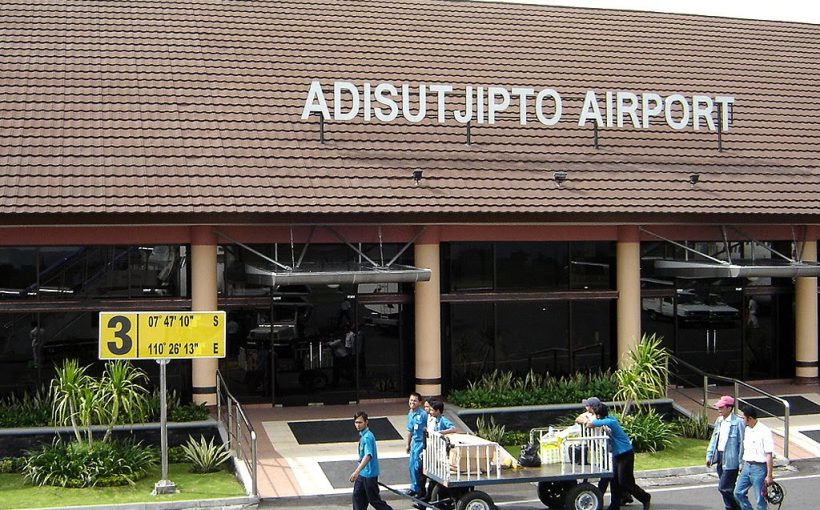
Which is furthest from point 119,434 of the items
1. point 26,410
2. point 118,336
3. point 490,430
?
point 490,430

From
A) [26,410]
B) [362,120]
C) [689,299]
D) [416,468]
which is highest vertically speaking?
[362,120]

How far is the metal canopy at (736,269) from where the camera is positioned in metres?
23.7

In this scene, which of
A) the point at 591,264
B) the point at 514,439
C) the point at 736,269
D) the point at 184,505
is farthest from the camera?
the point at 591,264

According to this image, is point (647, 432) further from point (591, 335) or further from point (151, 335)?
point (151, 335)

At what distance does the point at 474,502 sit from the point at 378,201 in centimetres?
872

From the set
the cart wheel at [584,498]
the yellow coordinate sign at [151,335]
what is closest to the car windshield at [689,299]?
the cart wheel at [584,498]

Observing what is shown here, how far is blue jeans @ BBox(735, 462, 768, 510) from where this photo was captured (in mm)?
14703

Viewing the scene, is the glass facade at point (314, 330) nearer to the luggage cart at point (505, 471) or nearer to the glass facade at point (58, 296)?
the glass facade at point (58, 296)

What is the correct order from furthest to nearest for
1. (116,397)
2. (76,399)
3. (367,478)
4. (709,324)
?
(709,324), (76,399), (116,397), (367,478)

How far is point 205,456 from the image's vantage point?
19.0m

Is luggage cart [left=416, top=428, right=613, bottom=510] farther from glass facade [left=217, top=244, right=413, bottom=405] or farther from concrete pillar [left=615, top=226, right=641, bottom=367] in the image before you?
concrete pillar [left=615, top=226, right=641, bottom=367]

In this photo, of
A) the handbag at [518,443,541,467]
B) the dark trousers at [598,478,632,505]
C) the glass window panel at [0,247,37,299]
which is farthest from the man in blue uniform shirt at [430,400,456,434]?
the glass window panel at [0,247,37,299]

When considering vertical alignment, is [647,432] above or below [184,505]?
above

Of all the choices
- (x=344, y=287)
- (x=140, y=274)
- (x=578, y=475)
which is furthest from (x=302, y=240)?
(x=578, y=475)
